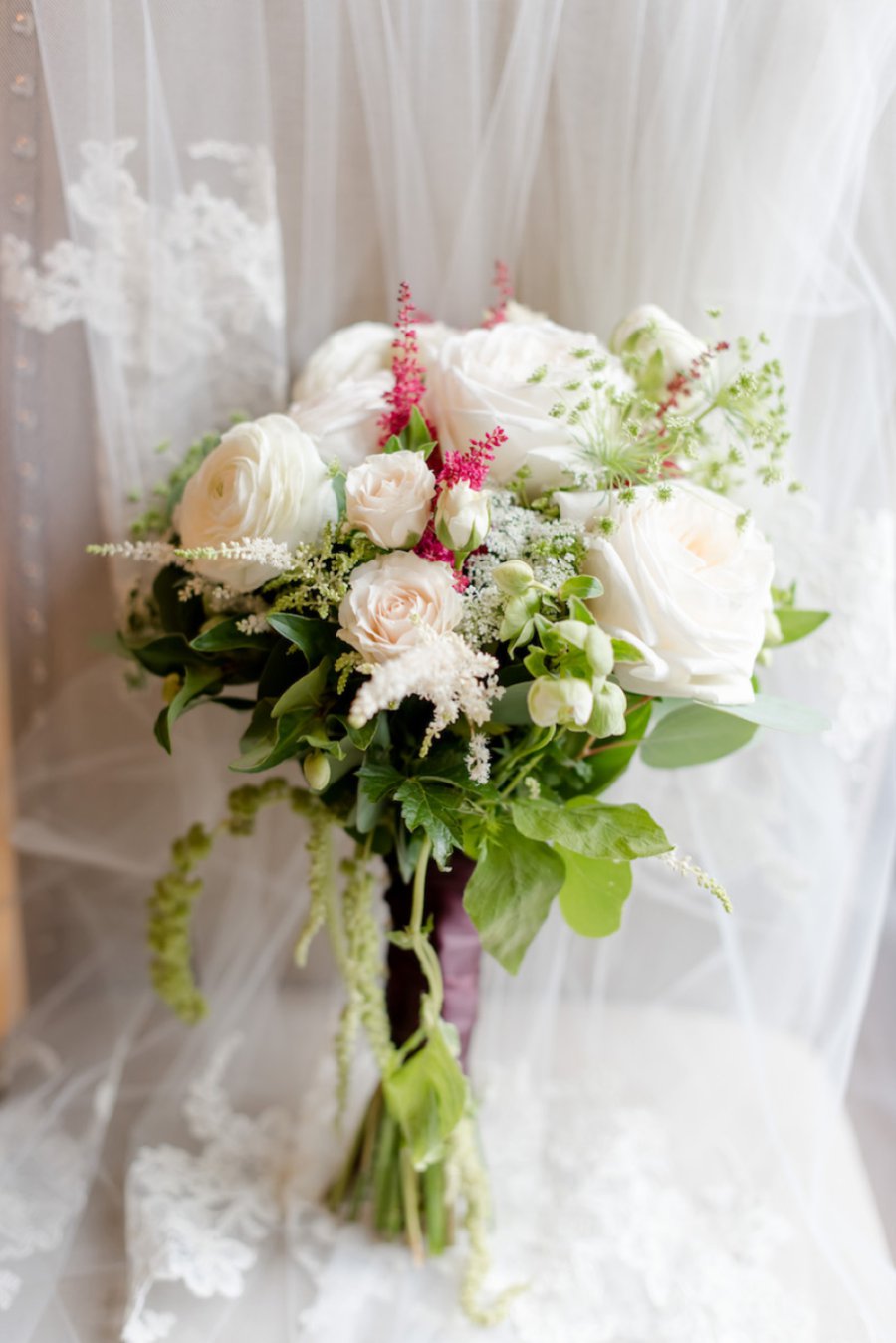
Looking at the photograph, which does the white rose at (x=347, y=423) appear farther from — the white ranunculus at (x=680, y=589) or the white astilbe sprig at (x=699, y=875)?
the white astilbe sprig at (x=699, y=875)

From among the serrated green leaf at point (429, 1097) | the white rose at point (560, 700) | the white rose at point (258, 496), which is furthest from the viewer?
the serrated green leaf at point (429, 1097)

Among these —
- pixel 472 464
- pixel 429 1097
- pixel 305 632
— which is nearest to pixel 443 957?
pixel 429 1097

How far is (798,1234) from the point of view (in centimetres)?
97

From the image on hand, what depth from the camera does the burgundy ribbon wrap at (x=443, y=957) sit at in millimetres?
854

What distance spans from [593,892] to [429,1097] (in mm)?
226

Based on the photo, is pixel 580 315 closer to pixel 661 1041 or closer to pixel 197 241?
pixel 197 241

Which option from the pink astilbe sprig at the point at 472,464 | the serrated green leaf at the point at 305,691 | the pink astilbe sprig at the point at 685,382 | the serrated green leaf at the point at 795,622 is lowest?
the serrated green leaf at the point at 795,622

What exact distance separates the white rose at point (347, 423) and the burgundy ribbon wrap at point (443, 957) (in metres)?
0.34

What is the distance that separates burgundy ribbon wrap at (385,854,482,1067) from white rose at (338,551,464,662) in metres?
0.27

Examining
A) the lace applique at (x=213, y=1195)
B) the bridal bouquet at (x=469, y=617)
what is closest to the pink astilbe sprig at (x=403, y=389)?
the bridal bouquet at (x=469, y=617)

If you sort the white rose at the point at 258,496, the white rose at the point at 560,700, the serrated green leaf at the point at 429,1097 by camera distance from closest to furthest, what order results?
the white rose at the point at 560,700 → the white rose at the point at 258,496 → the serrated green leaf at the point at 429,1097

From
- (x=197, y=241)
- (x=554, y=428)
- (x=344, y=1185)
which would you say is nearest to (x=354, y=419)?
(x=554, y=428)

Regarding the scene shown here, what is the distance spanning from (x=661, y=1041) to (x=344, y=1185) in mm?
412

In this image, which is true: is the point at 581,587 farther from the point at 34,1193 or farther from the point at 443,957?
the point at 34,1193
